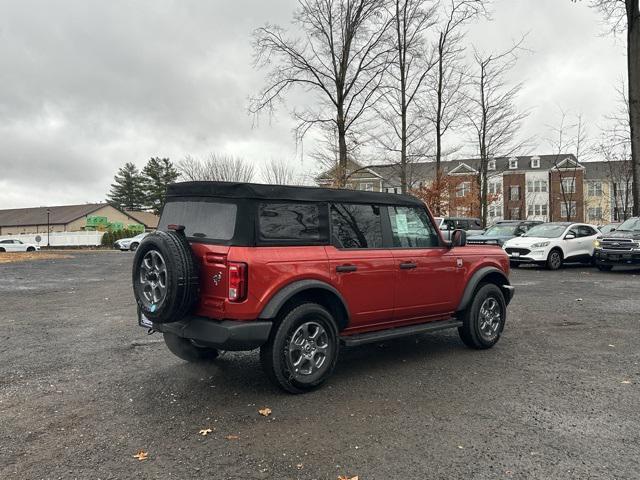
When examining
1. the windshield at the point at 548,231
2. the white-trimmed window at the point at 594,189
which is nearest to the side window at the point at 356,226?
the windshield at the point at 548,231

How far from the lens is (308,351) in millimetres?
4539

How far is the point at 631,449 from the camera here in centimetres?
340

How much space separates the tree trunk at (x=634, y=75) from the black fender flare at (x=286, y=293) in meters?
18.2

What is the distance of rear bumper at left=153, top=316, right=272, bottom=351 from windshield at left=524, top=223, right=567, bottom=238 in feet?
49.4

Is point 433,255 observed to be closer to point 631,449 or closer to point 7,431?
point 631,449

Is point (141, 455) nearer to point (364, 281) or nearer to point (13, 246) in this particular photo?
point (364, 281)

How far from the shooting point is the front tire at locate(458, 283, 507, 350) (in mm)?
5984

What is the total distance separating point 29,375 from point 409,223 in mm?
4429

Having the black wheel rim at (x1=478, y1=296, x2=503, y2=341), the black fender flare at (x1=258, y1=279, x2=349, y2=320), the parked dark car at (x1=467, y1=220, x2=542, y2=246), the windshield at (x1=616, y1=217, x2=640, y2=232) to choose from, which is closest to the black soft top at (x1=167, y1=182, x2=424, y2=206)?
the black fender flare at (x1=258, y1=279, x2=349, y2=320)

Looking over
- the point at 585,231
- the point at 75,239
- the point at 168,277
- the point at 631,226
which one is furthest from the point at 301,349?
the point at 75,239

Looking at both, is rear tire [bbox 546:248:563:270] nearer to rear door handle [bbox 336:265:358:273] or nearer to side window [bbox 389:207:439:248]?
side window [bbox 389:207:439:248]

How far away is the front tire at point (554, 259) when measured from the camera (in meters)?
16.2

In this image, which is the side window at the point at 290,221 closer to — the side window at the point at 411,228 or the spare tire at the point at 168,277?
the spare tire at the point at 168,277

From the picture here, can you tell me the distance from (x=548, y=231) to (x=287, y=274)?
15.1 meters
